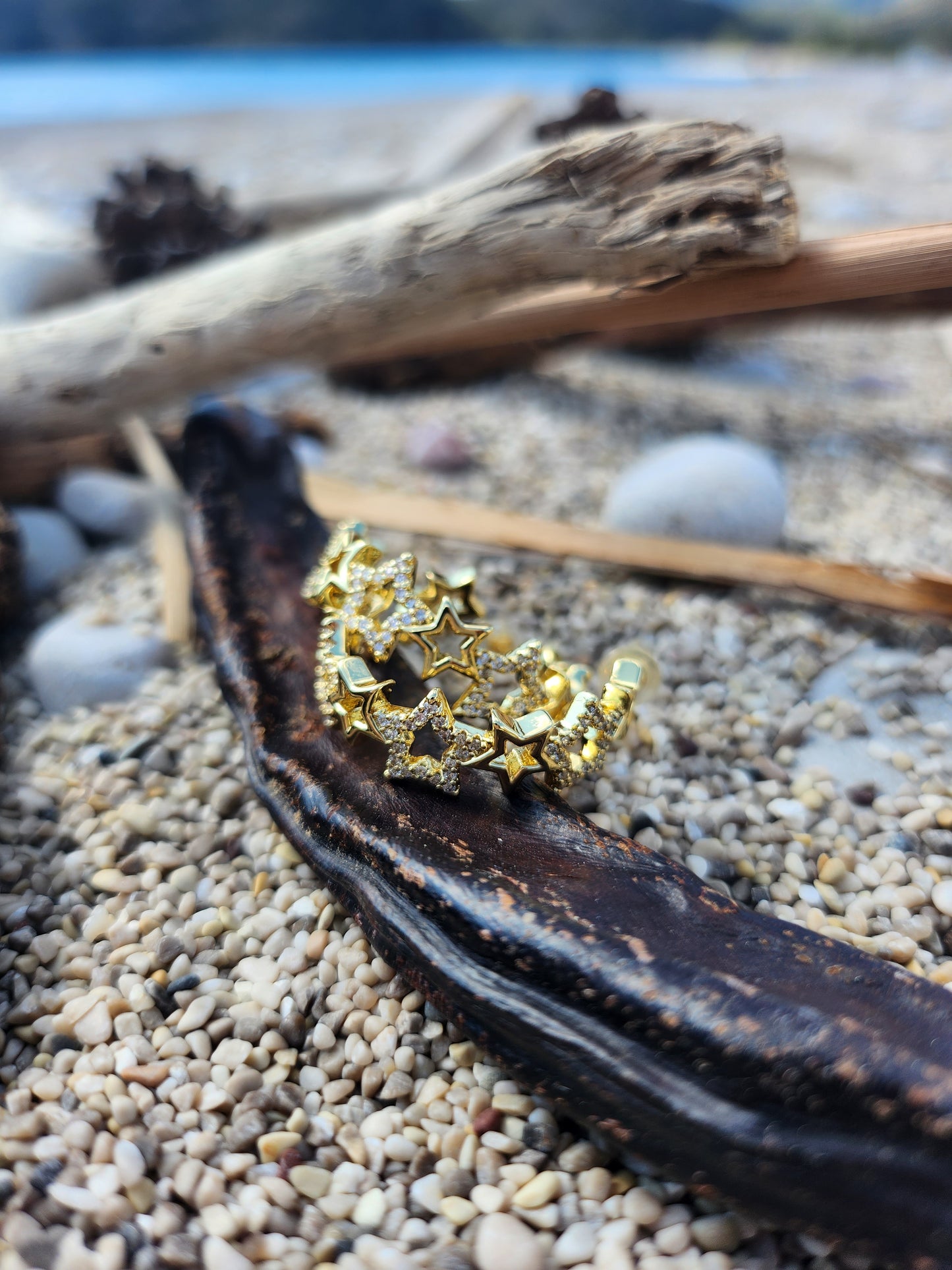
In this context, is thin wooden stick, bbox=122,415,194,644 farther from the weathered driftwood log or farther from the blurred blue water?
the blurred blue water

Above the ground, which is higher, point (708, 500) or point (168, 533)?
point (168, 533)

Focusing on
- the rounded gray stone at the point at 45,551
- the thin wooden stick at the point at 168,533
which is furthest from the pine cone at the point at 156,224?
the rounded gray stone at the point at 45,551

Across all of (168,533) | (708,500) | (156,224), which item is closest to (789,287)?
(708,500)

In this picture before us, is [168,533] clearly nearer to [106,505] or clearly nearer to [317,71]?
[106,505]

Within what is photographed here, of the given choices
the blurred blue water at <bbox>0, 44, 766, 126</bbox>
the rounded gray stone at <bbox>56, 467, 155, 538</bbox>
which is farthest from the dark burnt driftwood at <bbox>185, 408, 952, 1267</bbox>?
the blurred blue water at <bbox>0, 44, 766, 126</bbox>

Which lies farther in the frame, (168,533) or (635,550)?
(168,533)

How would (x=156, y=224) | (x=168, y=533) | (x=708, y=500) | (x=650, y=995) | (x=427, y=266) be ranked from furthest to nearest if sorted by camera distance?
(x=156, y=224) < (x=168, y=533) < (x=708, y=500) < (x=427, y=266) < (x=650, y=995)

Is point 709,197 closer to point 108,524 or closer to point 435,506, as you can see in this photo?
point 435,506

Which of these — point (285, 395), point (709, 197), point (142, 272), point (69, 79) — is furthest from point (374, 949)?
point (69, 79)
